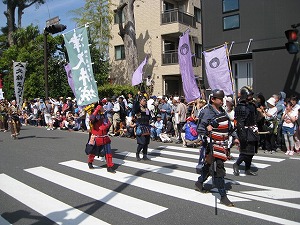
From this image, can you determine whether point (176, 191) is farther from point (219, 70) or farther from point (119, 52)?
point (119, 52)

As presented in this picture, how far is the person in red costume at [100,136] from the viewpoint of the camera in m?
7.35

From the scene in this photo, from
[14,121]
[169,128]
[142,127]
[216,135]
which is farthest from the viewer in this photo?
[14,121]

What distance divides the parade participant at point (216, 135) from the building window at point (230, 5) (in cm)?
1190

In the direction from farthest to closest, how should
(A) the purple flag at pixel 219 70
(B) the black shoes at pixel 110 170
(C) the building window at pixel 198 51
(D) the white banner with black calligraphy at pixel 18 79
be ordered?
(C) the building window at pixel 198 51
(D) the white banner with black calligraphy at pixel 18 79
(A) the purple flag at pixel 219 70
(B) the black shoes at pixel 110 170

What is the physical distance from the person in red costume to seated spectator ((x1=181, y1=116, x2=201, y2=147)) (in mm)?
3729

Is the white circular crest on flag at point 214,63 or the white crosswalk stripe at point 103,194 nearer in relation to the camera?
the white crosswalk stripe at point 103,194

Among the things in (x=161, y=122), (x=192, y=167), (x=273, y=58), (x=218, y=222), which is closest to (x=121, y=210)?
(x=218, y=222)

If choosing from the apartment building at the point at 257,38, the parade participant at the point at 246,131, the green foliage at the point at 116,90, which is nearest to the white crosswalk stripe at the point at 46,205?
the parade participant at the point at 246,131

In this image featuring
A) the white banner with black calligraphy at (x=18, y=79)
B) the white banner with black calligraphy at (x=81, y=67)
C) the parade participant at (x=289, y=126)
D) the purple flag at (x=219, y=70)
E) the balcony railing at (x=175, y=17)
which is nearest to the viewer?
the white banner with black calligraphy at (x=81, y=67)

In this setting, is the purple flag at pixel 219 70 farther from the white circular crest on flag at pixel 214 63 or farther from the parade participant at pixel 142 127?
the parade participant at pixel 142 127

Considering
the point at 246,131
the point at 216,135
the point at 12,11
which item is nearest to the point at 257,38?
the point at 246,131

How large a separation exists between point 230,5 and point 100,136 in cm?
1168

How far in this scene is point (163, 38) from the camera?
24891 mm

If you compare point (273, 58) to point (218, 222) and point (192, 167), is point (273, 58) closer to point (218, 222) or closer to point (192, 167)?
point (192, 167)
